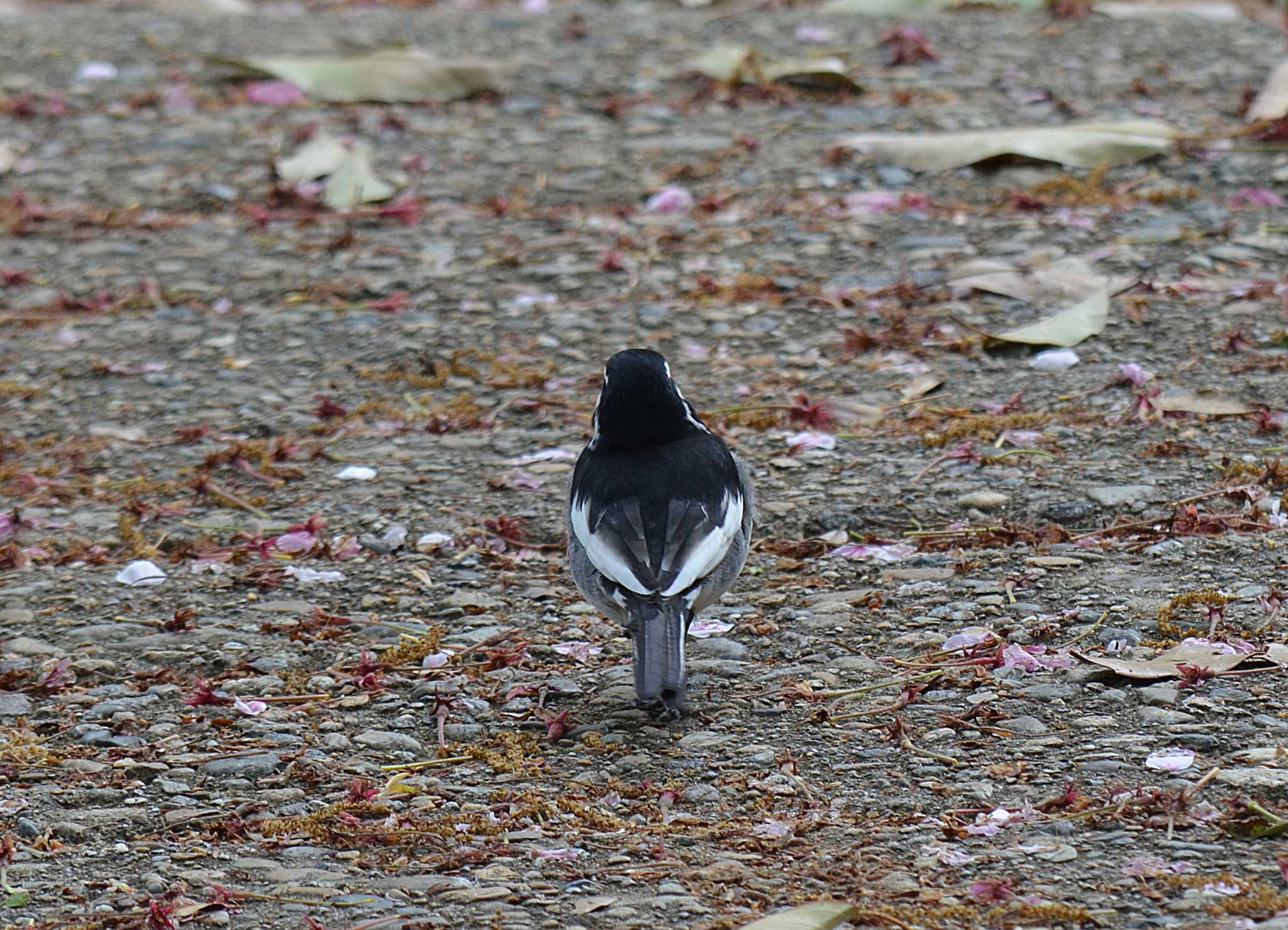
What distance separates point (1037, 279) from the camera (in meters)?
7.43

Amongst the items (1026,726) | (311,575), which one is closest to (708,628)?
(1026,726)

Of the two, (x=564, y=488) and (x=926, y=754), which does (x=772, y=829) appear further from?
(x=564, y=488)

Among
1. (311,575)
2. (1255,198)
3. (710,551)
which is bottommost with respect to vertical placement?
(311,575)

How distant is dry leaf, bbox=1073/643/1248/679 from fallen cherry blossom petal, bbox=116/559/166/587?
290 cm

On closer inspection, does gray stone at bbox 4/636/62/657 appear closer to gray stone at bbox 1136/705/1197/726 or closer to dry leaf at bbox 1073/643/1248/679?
dry leaf at bbox 1073/643/1248/679

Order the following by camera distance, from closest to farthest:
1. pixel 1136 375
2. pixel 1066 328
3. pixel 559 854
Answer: pixel 559 854 < pixel 1136 375 < pixel 1066 328

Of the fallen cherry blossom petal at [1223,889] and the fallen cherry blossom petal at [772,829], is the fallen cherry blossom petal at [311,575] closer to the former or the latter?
the fallen cherry blossom petal at [772,829]

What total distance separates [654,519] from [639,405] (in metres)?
0.46

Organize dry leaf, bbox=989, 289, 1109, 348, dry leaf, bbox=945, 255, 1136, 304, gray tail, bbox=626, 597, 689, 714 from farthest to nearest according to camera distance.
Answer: dry leaf, bbox=945, 255, 1136, 304 → dry leaf, bbox=989, 289, 1109, 348 → gray tail, bbox=626, 597, 689, 714

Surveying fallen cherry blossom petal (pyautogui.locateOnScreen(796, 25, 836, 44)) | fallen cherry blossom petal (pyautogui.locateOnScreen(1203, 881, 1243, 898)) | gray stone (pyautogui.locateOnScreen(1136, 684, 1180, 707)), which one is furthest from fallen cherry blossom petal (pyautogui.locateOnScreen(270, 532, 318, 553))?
fallen cherry blossom petal (pyautogui.locateOnScreen(796, 25, 836, 44))

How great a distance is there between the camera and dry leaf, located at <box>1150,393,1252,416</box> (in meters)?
6.19

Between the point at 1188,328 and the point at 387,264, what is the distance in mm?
3510

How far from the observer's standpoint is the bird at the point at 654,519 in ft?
15.1

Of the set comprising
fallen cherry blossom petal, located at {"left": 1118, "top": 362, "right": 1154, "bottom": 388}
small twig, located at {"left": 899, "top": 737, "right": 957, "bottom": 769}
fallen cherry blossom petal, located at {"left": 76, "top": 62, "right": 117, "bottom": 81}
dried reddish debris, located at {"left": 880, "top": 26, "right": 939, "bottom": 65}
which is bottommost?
small twig, located at {"left": 899, "top": 737, "right": 957, "bottom": 769}
